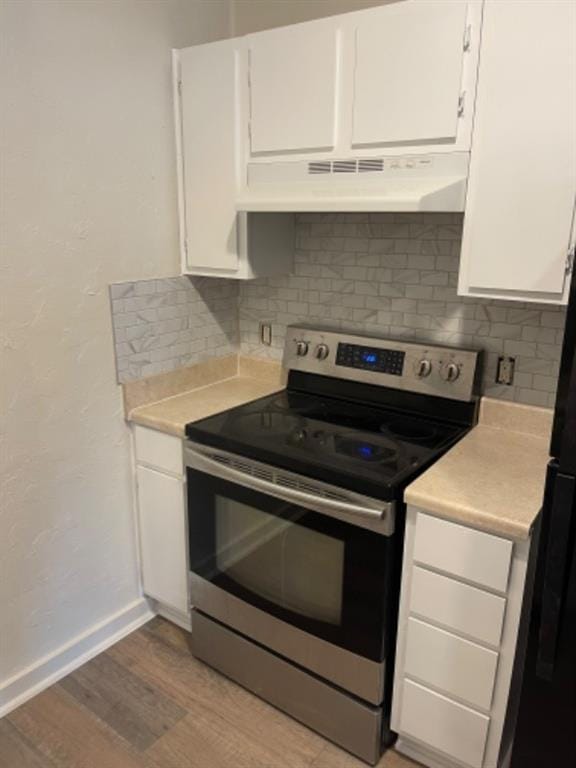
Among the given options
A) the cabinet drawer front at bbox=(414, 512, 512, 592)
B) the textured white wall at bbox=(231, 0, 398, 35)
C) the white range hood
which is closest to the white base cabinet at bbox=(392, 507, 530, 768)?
the cabinet drawer front at bbox=(414, 512, 512, 592)

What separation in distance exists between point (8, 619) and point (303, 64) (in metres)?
1.92

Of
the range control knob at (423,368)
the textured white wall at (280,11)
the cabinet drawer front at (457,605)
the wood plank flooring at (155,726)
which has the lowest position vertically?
the wood plank flooring at (155,726)

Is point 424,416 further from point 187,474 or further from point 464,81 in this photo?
point 464,81

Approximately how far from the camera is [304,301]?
2.31 metres

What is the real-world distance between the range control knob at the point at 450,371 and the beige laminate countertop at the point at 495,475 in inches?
5.5

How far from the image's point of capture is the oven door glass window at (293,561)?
1.61 m

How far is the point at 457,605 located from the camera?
152 centimetres

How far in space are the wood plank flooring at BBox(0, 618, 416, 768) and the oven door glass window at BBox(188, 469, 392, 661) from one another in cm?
38

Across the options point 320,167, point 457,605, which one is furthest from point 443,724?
point 320,167

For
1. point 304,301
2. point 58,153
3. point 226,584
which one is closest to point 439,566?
point 226,584

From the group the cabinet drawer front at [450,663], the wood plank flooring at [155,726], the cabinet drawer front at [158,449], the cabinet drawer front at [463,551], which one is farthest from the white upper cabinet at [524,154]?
the wood plank flooring at [155,726]

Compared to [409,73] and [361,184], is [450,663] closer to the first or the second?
[361,184]

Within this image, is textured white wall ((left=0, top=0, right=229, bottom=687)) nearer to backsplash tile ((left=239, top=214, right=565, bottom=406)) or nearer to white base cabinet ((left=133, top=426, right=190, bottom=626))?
white base cabinet ((left=133, top=426, right=190, bottom=626))

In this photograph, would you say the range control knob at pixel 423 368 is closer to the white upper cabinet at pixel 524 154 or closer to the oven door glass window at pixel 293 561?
the white upper cabinet at pixel 524 154
